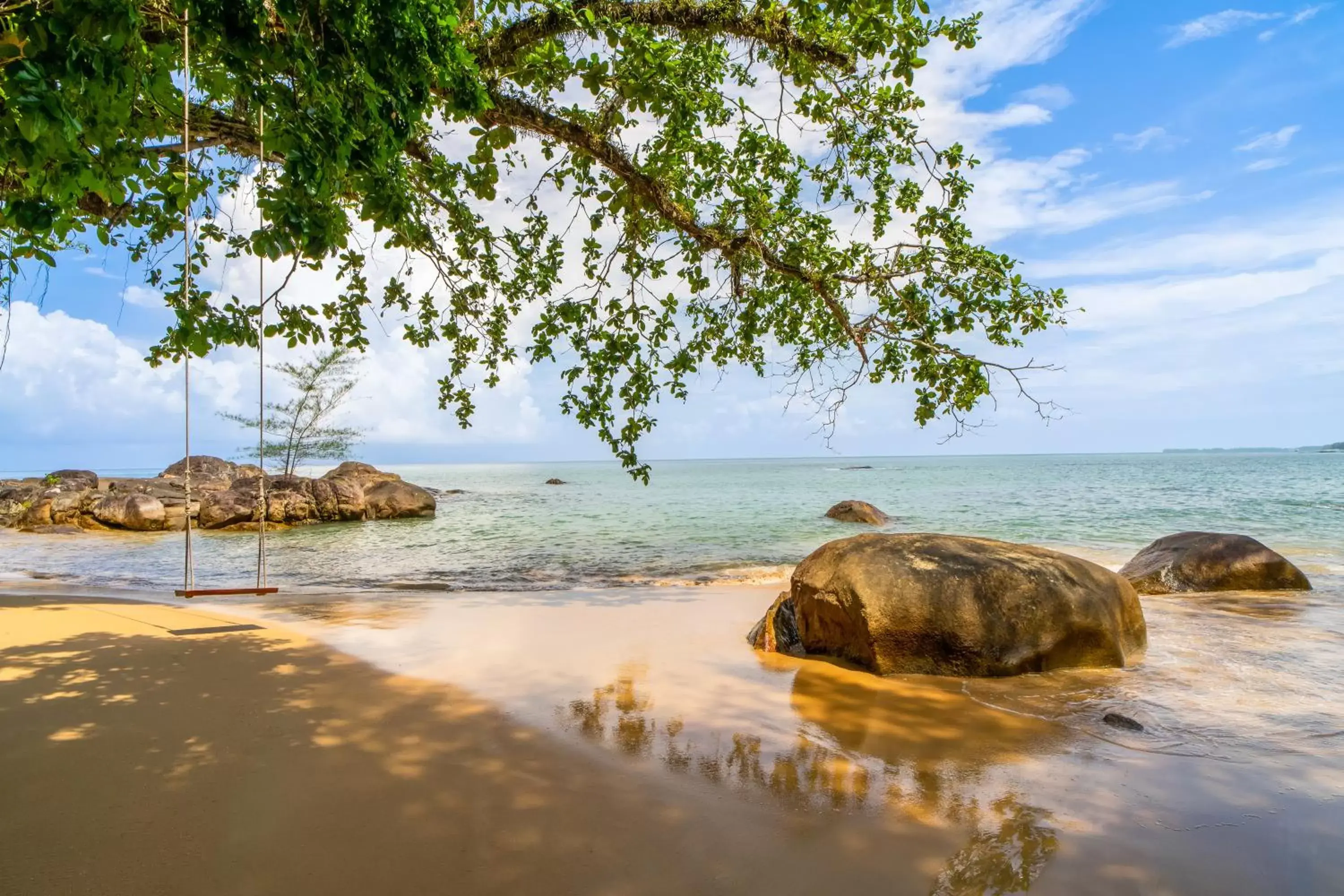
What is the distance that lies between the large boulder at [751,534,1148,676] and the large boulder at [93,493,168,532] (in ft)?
73.0

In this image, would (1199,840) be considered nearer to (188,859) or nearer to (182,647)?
(188,859)

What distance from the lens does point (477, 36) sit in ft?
19.9

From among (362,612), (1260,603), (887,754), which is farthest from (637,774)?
(1260,603)

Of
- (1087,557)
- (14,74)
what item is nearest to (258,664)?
(14,74)

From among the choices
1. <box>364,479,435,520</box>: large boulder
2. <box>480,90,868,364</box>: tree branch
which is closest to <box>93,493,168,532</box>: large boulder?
<box>364,479,435,520</box>: large boulder

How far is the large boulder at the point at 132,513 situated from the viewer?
2023 cm

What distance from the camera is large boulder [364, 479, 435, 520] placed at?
25.0 meters

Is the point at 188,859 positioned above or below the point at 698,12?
below

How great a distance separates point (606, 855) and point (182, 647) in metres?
4.84

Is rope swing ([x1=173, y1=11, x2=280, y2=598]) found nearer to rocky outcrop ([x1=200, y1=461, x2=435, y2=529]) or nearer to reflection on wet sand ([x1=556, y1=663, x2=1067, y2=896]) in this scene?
reflection on wet sand ([x1=556, y1=663, x2=1067, y2=896])

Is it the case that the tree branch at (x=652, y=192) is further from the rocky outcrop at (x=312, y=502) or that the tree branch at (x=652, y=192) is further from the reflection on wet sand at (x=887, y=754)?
the rocky outcrop at (x=312, y=502)

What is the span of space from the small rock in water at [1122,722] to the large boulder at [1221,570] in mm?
6126

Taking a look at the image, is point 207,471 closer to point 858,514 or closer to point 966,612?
point 858,514

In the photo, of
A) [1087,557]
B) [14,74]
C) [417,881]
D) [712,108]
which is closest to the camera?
[14,74]
